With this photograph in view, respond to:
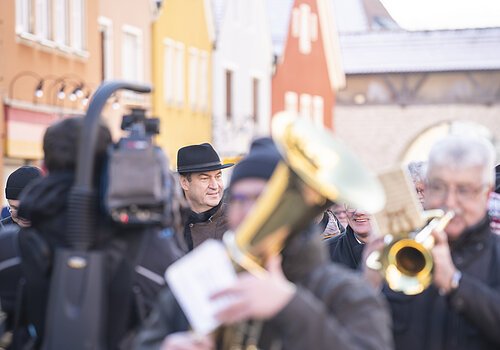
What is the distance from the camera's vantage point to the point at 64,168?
12.9 ft

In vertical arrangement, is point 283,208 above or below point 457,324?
above

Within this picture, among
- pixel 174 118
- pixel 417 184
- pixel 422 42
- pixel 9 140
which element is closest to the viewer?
pixel 417 184

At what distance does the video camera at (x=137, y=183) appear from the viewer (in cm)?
370

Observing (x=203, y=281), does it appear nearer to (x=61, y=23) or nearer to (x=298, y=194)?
(x=298, y=194)

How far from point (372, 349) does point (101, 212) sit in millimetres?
1160

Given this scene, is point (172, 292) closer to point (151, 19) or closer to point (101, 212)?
point (101, 212)

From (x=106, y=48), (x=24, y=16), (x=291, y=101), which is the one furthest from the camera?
(x=291, y=101)

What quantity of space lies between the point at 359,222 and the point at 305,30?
3519 centimetres

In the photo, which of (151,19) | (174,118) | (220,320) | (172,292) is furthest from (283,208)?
(174,118)

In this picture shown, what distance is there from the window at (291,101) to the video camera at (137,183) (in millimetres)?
34878

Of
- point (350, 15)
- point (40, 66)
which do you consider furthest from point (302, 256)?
point (350, 15)

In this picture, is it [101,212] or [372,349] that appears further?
[101,212]

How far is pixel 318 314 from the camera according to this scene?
9.64ft

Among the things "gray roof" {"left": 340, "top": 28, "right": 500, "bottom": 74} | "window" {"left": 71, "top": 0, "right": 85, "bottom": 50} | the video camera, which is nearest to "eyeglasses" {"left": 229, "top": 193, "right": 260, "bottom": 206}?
the video camera
